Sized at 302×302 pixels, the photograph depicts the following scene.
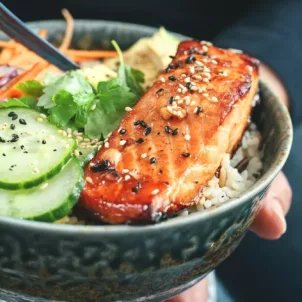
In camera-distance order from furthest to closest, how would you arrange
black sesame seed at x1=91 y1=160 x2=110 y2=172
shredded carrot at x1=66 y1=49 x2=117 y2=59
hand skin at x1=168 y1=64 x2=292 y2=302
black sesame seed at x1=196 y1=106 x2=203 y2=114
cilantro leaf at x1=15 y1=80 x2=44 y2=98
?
shredded carrot at x1=66 y1=49 x2=117 y2=59 → hand skin at x1=168 y1=64 x2=292 y2=302 → cilantro leaf at x1=15 y1=80 x2=44 y2=98 → black sesame seed at x1=196 y1=106 x2=203 y2=114 → black sesame seed at x1=91 y1=160 x2=110 y2=172

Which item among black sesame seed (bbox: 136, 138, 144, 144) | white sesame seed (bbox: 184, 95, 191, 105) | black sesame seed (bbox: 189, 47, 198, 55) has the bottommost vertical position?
black sesame seed (bbox: 136, 138, 144, 144)

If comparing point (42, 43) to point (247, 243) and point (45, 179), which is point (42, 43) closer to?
point (45, 179)

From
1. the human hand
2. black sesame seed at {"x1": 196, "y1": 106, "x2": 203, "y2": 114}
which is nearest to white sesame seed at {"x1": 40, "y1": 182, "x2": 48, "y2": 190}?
black sesame seed at {"x1": 196, "y1": 106, "x2": 203, "y2": 114}

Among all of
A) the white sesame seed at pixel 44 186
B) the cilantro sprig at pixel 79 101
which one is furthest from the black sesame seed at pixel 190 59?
the white sesame seed at pixel 44 186

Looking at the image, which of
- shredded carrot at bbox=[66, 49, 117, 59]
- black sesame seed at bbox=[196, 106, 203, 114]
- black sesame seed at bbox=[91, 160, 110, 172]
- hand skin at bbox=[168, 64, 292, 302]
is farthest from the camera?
shredded carrot at bbox=[66, 49, 117, 59]

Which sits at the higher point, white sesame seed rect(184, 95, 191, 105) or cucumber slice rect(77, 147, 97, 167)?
white sesame seed rect(184, 95, 191, 105)

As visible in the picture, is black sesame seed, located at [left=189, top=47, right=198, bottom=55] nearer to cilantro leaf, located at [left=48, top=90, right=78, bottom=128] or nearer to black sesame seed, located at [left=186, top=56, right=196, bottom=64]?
black sesame seed, located at [left=186, top=56, right=196, bottom=64]

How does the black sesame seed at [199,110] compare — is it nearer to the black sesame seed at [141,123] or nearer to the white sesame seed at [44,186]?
the black sesame seed at [141,123]
